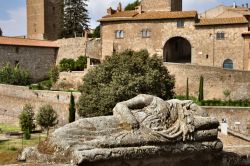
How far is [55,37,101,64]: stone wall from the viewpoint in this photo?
49.7 meters

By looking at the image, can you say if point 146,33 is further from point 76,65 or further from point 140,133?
point 140,133

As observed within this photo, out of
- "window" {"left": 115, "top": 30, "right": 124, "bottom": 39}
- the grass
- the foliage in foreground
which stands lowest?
the grass

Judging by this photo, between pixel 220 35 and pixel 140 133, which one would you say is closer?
pixel 140 133

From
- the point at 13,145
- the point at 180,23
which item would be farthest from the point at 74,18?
the point at 13,145

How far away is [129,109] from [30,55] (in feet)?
149

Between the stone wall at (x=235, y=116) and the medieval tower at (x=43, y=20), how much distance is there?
39.5 metres

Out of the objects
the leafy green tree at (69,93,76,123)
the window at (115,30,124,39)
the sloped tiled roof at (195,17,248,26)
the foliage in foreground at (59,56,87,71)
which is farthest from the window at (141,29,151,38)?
the leafy green tree at (69,93,76,123)

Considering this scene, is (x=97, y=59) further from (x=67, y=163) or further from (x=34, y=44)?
(x=67, y=163)

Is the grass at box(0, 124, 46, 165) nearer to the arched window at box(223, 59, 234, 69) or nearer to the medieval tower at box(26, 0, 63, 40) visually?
the arched window at box(223, 59, 234, 69)

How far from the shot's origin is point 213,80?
37562 millimetres

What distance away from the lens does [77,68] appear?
47656mm

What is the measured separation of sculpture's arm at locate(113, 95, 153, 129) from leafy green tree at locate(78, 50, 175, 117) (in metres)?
19.9

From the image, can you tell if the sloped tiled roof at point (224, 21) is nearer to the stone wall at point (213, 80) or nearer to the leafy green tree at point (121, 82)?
the stone wall at point (213, 80)

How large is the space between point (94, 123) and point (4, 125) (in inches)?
1353
